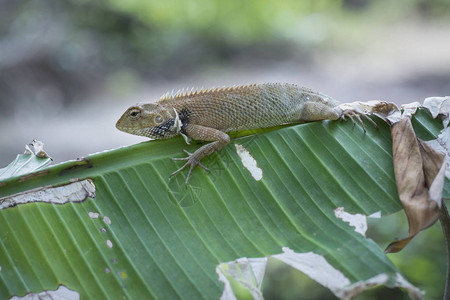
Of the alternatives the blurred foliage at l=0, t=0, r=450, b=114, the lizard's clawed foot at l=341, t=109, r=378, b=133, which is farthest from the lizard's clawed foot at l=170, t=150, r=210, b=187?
the blurred foliage at l=0, t=0, r=450, b=114

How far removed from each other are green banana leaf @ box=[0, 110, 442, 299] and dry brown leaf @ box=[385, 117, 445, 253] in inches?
3.4

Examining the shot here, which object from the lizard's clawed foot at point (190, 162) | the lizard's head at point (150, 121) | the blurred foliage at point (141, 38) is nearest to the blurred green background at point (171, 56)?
the blurred foliage at point (141, 38)

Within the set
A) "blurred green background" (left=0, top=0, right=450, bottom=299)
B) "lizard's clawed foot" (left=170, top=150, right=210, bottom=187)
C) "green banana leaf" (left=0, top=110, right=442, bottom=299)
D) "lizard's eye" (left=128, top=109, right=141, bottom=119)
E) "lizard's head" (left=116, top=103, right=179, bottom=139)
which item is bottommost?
"green banana leaf" (left=0, top=110, right=442, bottom=299)

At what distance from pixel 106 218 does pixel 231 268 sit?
2.08 ft

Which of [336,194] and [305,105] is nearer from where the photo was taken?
[336,194]

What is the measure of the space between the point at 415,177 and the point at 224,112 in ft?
3.94

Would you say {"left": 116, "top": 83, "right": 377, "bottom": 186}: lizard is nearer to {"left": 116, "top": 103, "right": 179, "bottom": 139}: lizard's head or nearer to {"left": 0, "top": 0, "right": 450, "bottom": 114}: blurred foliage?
{"left": 116, "top": 103, "right": 179, "bottom": 139}: lizard's head

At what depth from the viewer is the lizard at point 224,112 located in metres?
2.55

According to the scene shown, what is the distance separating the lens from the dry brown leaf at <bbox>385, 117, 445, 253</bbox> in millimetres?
1813

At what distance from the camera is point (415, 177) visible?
205 cm

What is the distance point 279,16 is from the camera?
944 centimetres

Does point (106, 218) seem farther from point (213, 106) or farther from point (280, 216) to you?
point (213, 106)

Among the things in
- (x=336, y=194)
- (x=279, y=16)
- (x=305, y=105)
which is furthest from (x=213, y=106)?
(x=279, y=16)

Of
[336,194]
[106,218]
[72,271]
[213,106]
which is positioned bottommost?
[336,194]
